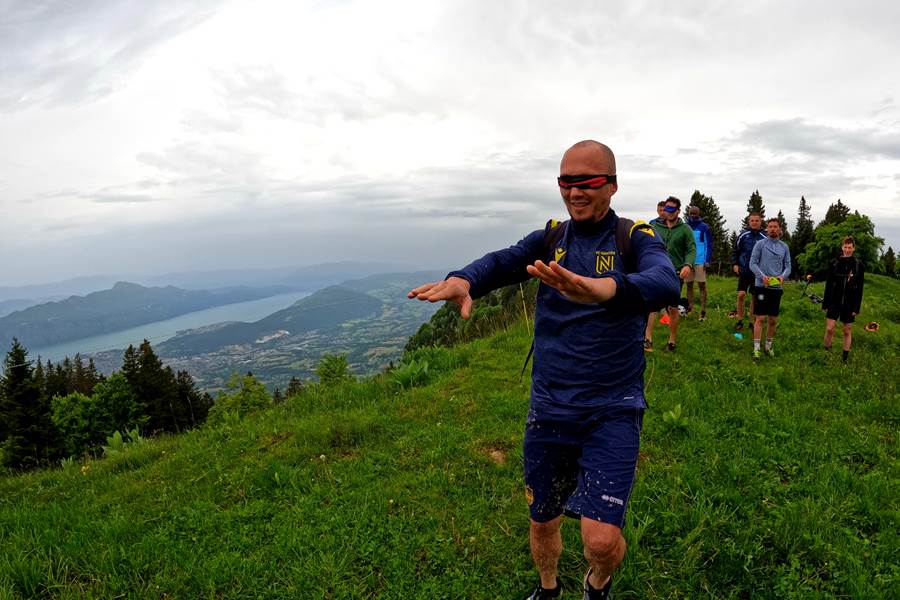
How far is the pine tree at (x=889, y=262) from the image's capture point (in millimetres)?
51281

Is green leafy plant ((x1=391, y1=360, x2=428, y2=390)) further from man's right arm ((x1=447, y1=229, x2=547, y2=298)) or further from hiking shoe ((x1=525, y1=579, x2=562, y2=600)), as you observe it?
man's right arm ((x1=447, y1=229, x2=547, y2=298))

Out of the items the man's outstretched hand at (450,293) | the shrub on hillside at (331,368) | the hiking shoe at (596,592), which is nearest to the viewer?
the man's outstretched hand at (450,293)

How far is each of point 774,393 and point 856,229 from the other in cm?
4446

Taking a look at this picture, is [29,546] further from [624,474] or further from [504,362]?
[504,362]

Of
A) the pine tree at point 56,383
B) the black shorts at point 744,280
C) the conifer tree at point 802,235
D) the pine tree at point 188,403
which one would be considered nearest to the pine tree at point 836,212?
the conifer tree at point 802,235

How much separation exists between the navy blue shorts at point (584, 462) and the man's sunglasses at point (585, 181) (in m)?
1.32

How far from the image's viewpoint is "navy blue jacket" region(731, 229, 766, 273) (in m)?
10.5

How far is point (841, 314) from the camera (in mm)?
9102

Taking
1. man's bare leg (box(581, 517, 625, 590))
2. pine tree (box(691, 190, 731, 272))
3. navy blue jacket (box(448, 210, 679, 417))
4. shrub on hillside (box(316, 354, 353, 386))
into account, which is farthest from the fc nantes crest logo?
pine tree (box(691, 190, 731, 272))

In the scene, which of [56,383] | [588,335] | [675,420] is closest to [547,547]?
[588,335]

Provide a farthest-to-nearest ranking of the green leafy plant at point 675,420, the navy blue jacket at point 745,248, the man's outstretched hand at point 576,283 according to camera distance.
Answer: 1. the navy blue jacket at point 745,248
2. the green leafy plant at point 675,420
3. the man's outstretched hand at point 576,283

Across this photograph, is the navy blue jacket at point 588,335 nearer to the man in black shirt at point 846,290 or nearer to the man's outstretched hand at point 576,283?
the man's outstretched hand at point 576,283

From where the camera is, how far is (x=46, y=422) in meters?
33.2

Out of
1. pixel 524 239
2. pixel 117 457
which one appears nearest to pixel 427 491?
pixel 524 239
